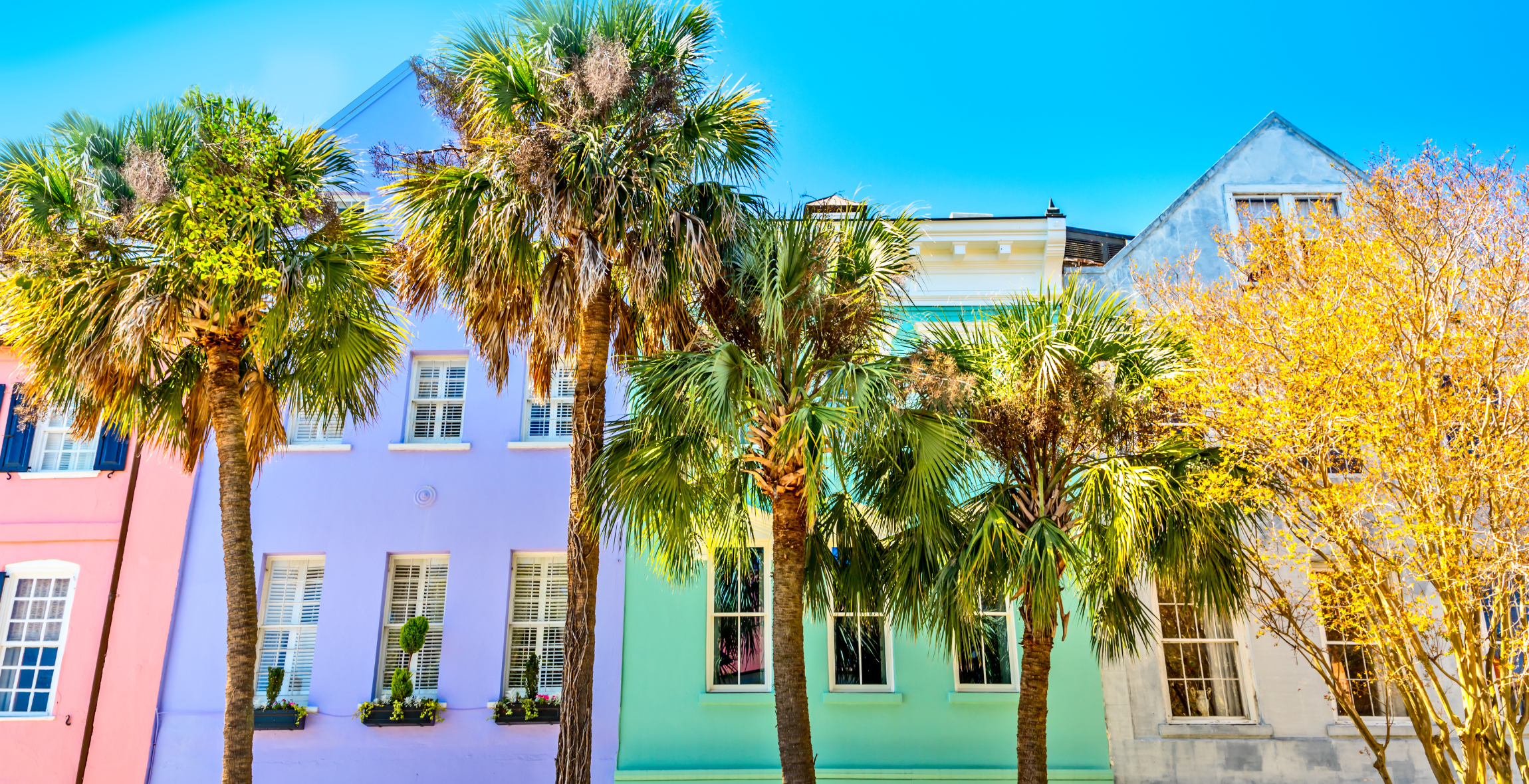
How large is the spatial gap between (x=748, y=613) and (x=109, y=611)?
799 cm

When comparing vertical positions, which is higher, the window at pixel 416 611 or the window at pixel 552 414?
the window at pixel 552 414

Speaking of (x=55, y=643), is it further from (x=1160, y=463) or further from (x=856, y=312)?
(x=1160, y=463)

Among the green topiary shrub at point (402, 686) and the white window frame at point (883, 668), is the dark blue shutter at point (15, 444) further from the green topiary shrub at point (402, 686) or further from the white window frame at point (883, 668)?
the white window frame at point (883, 668)

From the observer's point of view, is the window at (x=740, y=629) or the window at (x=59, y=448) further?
the window at (x=59, y=448)

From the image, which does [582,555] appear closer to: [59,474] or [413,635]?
[413,635]

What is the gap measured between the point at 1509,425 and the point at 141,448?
50.7 ft

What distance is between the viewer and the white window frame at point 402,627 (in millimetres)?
11805

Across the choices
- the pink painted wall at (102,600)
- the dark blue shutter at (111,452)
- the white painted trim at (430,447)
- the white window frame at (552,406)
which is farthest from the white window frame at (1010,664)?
the dark blue shutter at (111,452)

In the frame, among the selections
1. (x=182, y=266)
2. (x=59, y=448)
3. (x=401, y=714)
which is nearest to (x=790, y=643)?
(x=401, y=714)

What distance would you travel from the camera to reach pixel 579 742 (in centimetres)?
834

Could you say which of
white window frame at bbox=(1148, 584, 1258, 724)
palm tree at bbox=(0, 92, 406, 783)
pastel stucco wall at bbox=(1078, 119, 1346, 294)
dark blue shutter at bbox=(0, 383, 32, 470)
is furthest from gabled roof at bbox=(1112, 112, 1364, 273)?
dark blue shutter at bbox=(0, 383, 32, 470)

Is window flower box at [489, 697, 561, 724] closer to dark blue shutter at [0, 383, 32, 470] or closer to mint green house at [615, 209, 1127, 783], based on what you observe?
mint green house at [615, 209, 1127, 783]

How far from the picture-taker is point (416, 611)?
39.9 feet

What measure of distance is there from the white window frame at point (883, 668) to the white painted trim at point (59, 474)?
9842 mm
